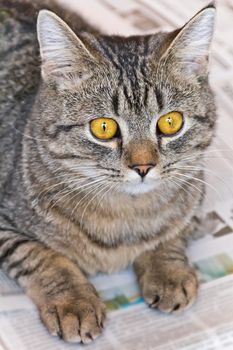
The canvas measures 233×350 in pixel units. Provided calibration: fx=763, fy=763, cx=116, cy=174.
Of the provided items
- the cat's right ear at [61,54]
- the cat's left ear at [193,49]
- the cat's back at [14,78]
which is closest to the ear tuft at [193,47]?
the cat's left ear at [193,49]

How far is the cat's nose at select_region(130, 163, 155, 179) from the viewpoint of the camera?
3.91 feet

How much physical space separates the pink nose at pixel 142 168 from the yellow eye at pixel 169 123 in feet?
0.21

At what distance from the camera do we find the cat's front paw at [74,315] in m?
1.26

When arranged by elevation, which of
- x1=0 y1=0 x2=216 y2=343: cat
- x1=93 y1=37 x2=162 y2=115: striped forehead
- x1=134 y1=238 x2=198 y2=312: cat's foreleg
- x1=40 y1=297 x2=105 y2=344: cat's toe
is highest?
x1=93 y1=37 x2=162 y2=115: striped forehead

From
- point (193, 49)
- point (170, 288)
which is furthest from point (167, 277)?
point (193, 49)

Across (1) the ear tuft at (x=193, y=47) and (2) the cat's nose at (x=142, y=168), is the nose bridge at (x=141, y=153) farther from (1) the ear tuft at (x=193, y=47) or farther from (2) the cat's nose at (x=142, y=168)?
(1) the ear tuft at (x=193, y=47)

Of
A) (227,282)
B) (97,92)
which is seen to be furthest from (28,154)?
(227,282)

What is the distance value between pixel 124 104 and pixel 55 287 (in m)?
0.34

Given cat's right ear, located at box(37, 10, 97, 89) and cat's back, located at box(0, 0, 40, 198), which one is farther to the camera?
cat's back, located at box(0, 0, 40, 198)

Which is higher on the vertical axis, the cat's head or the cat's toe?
the cat's head

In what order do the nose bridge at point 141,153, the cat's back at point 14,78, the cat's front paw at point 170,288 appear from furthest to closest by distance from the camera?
the cat's back at point 14,78
the cat's front paw at point 170,288
the nose bridge at point 141,153

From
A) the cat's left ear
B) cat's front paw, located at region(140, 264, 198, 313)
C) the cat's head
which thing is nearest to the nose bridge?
the cat's head

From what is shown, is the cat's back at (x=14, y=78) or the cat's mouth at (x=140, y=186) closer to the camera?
the cat's mouth at (x=140, y=186)

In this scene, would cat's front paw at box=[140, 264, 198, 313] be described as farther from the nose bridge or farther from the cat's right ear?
the cat's right ear
